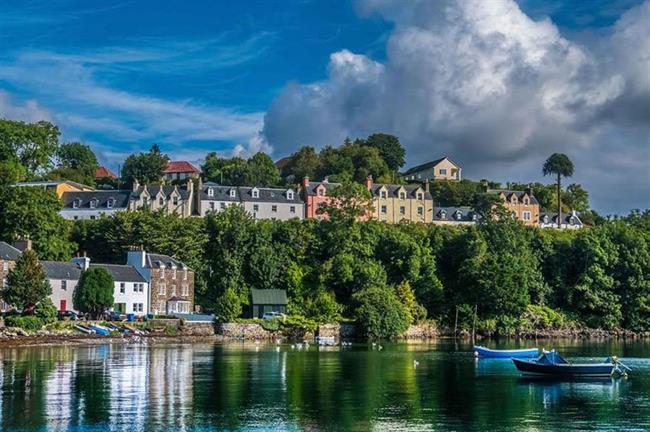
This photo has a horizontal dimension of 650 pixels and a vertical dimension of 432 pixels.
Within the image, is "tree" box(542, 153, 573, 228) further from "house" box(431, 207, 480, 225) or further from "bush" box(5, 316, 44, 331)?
"bush" box(5, 316, 44, 331)

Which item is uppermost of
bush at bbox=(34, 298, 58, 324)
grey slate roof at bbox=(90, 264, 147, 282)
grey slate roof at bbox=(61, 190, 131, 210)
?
grey slate roof at bbox=(61, 190, 131, 210)

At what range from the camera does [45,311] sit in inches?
3236

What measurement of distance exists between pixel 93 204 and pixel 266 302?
35688 mm

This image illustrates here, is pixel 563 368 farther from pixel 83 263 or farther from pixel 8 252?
pixel 8 252

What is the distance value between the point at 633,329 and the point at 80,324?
6836cm

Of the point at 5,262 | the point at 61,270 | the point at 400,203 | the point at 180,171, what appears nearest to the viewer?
the point at 5,262

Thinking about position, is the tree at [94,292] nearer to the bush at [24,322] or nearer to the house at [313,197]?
the bush at [24,322]

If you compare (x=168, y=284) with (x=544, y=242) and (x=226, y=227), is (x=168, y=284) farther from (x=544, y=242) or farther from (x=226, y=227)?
(x=544, y=242)

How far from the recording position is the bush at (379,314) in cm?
9731

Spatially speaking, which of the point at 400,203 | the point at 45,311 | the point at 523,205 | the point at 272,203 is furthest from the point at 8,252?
the point at 523,205

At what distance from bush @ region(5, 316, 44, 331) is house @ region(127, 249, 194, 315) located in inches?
706

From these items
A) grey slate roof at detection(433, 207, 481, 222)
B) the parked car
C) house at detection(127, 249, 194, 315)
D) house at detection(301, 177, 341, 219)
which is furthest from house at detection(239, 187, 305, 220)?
the parked car

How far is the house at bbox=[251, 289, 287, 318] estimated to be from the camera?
326 ft

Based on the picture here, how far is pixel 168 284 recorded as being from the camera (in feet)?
320
